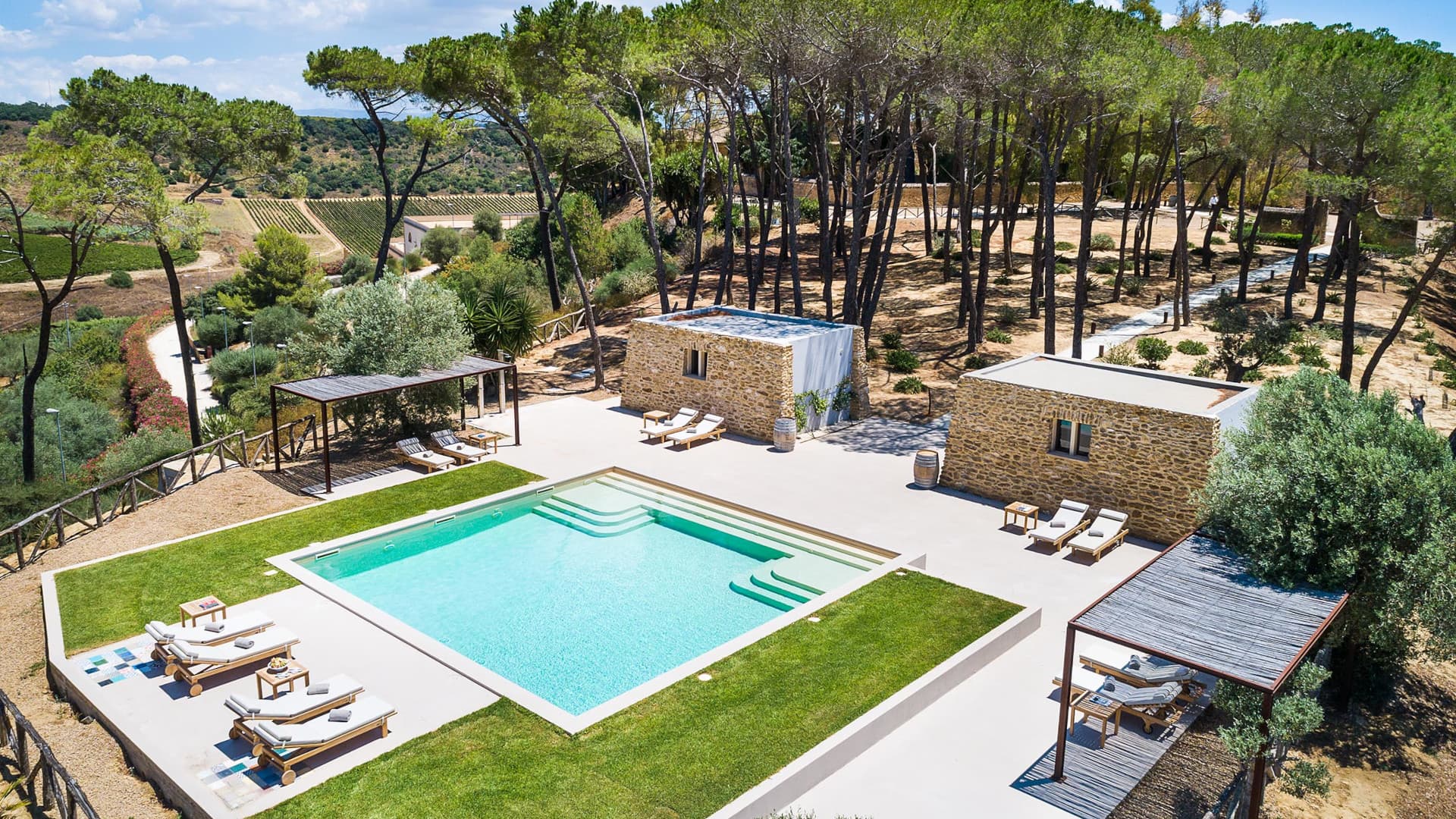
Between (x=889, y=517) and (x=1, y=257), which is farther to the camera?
(x=1, y=257)

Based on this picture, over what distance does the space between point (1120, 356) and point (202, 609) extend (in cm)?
2045

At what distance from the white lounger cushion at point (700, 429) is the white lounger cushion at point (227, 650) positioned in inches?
383

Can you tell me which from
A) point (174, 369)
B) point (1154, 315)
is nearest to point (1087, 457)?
point (1154, 315)

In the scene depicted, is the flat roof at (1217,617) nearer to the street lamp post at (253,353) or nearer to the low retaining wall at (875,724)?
the low retaining wall at (875,724)

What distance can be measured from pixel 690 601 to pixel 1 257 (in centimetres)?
6634

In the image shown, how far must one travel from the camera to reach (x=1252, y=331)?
23266 mm

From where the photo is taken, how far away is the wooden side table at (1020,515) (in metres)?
15.3

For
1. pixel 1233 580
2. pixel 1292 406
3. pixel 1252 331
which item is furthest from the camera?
pixel 1252 331

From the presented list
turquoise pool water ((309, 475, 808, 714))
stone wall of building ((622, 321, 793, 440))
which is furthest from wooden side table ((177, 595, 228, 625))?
stone wall of building ((622, 321, 793, 440))

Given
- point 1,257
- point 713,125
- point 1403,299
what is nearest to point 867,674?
point 713,125

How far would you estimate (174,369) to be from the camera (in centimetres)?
4191

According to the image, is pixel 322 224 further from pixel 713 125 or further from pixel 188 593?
pixel 188 593

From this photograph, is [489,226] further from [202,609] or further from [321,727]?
[321,727]

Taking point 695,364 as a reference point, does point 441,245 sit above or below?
above
